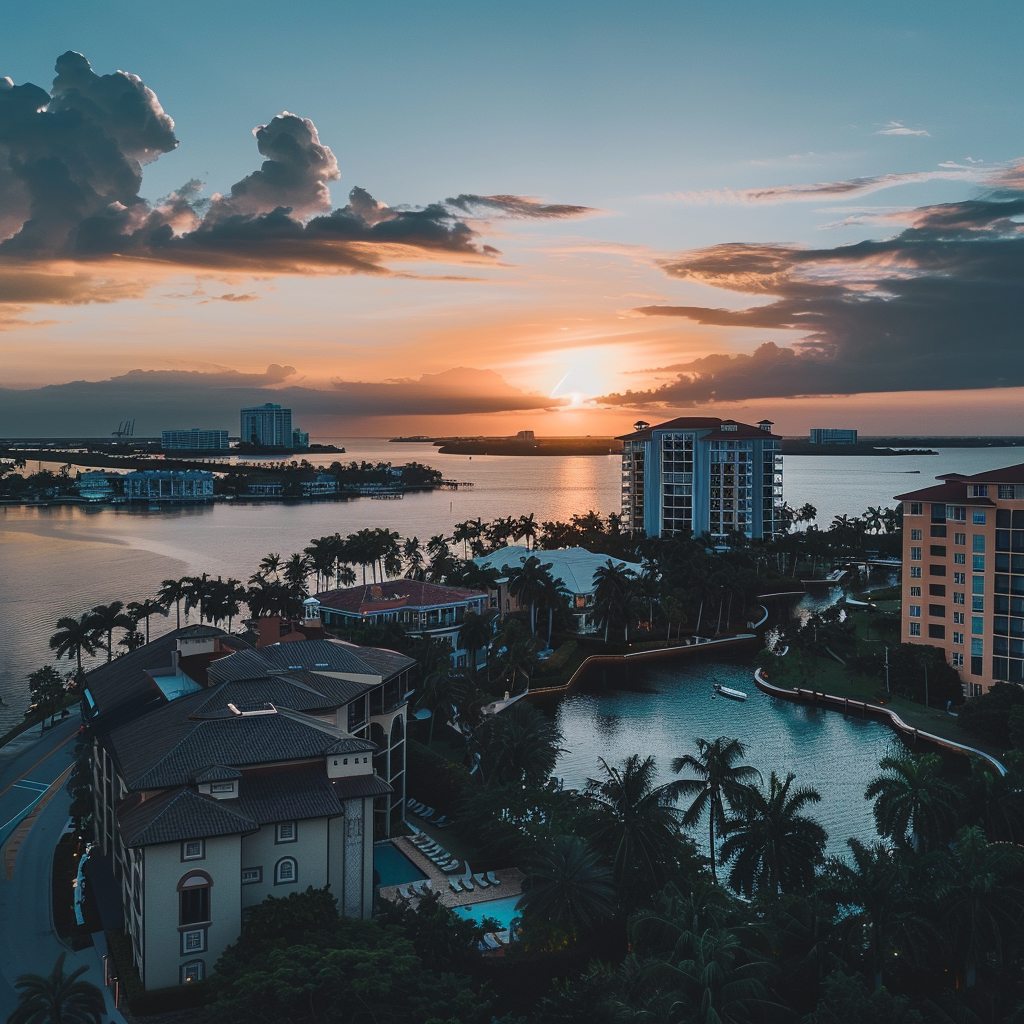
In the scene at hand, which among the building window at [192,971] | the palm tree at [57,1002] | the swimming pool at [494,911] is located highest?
the palm tree at [57,1002]

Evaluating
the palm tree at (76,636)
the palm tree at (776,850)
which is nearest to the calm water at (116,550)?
the palm tree at (76,636)

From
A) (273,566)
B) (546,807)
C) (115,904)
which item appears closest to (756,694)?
(546,807)

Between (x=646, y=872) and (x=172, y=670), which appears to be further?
(x=172, y=670)

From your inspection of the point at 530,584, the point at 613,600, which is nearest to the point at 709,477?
the point at 613,600

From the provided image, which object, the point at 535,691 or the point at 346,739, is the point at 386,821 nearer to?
the point at 346,739

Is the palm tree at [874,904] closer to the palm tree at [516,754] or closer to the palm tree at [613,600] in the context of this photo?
the palm tree at [516,754]

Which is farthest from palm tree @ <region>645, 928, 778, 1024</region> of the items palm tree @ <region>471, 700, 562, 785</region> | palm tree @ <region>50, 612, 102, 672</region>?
palm tree @ <region>50, 612, 102, 672</region>
